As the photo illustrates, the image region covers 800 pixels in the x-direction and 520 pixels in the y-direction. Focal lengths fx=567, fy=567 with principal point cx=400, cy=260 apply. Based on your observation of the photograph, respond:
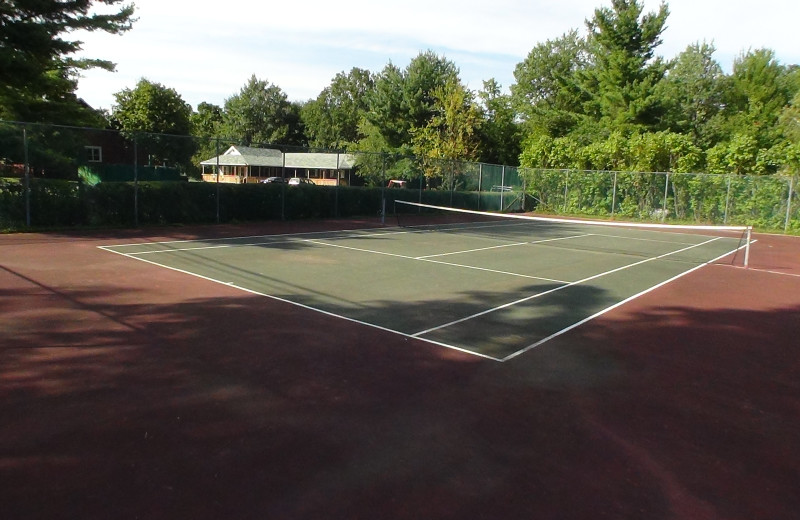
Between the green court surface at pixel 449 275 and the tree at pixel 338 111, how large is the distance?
6904 cm

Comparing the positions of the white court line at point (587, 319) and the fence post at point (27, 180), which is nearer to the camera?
the white court line at point (587, 319)

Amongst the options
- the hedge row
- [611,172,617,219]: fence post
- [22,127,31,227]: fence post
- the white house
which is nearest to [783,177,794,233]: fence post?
[611,172,617,219]: fence post

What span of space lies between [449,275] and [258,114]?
265ft

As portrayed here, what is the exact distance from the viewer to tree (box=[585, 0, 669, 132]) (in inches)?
1533

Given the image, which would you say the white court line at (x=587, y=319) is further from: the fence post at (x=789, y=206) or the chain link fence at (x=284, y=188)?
the fence post at (x=789, y=206)

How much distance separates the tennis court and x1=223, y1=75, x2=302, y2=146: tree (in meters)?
70.1

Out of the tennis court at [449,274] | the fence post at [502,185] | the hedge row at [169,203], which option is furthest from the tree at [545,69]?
the tennis court at [449,274]

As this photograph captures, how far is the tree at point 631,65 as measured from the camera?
128 feet

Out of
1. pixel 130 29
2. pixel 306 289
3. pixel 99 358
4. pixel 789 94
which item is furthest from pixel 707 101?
pixel 99 358

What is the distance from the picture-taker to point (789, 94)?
1866 inches

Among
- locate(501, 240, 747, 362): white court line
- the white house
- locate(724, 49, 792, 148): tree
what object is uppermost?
locate(724, 49, 792, 148): tree

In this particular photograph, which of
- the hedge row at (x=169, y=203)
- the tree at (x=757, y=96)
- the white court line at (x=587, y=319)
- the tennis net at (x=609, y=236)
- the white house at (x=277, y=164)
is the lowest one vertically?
the white court line at (x=587, y=319)

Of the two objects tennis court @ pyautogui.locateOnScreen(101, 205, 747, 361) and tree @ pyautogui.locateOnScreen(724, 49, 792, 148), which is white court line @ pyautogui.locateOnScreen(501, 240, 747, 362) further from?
tree @ pyautogui.locateOnScreen(724, 49, 792, 148)

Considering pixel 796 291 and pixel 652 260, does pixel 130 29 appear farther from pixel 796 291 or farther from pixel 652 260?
pixel 796 291
